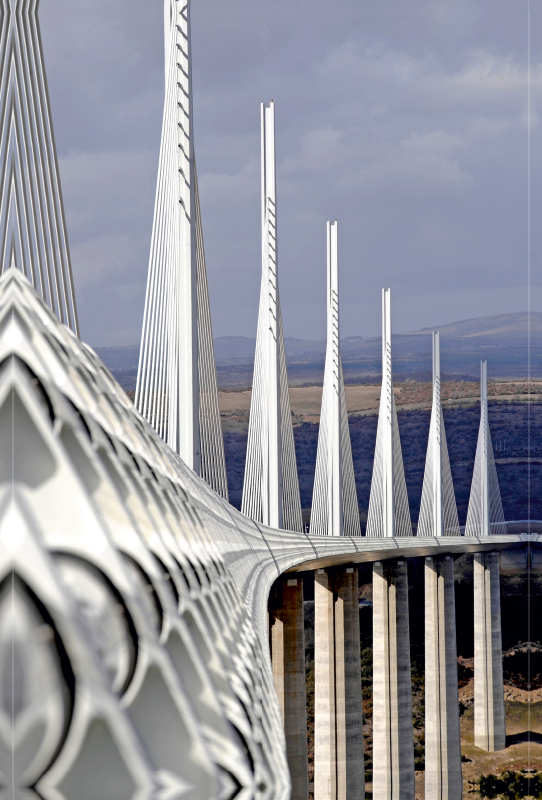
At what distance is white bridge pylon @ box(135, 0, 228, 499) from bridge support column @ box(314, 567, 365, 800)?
18.3 m

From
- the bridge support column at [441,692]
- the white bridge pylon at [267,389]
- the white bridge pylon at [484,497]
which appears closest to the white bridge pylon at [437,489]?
the bridge support column at [441,692]

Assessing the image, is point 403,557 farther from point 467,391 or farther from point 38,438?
point 467,391

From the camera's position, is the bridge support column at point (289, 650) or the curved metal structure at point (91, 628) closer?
the curved metal structure at point (91, 628)

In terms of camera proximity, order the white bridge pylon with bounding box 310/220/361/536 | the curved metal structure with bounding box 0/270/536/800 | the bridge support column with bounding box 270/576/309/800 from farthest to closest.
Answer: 1. the white bridge pylon with bounding box 310/220/361/536
2. the bridge support column with bounding box 270/576/309/800
3. the curved metal structure with bounding box 0/270/536/800

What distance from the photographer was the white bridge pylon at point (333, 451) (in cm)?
2605

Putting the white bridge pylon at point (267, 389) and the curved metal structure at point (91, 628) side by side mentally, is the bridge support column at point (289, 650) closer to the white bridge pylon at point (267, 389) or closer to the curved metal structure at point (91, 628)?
the white bridge pylon at point (267, 389)

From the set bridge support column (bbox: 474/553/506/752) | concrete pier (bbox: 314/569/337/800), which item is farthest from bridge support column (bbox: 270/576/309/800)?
bridge support column (bbox: 474/553/506/752)

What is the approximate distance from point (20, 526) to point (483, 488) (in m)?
48.1

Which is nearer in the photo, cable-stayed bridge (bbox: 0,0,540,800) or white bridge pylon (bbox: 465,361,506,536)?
cable-stayed bridge (bbox: 0,0,540,800)

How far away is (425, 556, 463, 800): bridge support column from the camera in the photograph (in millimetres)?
37500

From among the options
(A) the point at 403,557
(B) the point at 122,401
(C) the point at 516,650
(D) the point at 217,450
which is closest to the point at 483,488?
(A) the point at 403,557

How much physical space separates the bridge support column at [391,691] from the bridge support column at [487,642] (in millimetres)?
13268

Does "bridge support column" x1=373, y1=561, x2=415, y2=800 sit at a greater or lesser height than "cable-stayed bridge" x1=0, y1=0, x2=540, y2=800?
lesser

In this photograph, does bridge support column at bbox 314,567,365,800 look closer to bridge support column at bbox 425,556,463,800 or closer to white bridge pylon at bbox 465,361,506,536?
bridge support column at bbox 425,556,463,800
